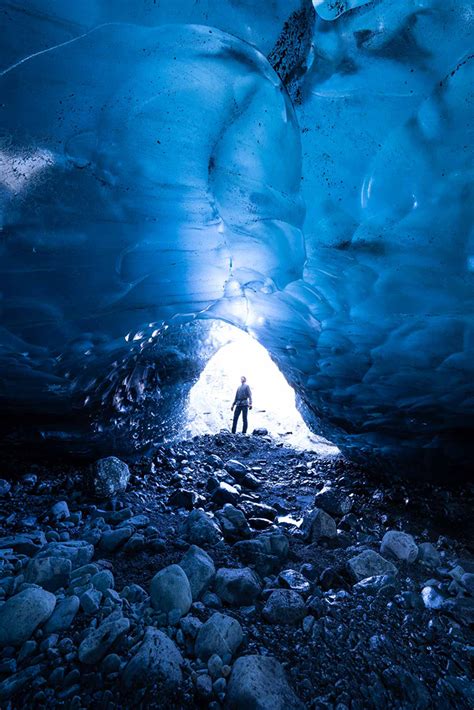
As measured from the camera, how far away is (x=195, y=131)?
1.66 metres

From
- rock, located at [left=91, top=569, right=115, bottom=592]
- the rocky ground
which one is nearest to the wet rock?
the rocky ground

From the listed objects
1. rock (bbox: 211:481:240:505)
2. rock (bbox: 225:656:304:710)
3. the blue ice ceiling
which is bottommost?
rock (bbox: 225:656:304:710)

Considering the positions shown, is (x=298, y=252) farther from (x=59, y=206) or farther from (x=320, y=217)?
(x=59, y=206)

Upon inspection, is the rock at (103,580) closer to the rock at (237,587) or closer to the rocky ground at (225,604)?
the rocky ground at (225,604)

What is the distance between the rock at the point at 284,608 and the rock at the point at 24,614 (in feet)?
3.17

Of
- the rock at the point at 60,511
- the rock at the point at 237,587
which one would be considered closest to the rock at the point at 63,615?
the rock at the point at 237,587

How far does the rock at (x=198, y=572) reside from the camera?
154 cm

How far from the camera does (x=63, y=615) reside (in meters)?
1.27

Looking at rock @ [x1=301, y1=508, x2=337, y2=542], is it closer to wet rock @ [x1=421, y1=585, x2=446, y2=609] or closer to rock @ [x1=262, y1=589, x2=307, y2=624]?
wet rock @ [x1=421, y1=585, x2=446, y2=609]

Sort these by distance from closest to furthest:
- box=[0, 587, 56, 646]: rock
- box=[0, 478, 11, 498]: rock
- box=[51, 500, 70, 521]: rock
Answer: box=[0, 587, 56, 646]: rock, box=[51, 500, 70, 521]: rock, box=[0, 478, 11, 498]: rock

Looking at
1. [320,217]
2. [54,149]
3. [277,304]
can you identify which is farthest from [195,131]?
[277,304]

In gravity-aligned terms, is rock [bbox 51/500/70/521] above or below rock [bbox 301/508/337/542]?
below

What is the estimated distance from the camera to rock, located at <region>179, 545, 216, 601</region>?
154 cm

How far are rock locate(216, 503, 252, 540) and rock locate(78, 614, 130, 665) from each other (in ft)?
3.34
